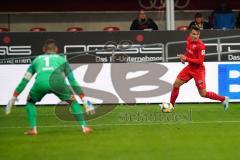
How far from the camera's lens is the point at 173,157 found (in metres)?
10.8

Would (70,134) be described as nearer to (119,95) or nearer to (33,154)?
(33,154)

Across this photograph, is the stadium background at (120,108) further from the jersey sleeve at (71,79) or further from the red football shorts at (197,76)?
the jersey sleeve at (71,79)

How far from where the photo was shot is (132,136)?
1323cm

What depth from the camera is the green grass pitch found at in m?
11.1

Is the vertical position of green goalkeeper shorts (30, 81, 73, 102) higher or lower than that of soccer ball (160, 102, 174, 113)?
higher

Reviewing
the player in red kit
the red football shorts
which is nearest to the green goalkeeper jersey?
the player in red kit

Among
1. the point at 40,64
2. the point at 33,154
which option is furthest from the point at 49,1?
the point at 33,154

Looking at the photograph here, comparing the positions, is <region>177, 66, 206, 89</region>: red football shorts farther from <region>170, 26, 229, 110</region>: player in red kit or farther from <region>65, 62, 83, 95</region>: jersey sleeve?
<region>65, 62, 83, 95</region>: jersey sleeve

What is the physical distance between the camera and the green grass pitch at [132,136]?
11.1m

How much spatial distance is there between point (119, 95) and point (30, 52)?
392cm

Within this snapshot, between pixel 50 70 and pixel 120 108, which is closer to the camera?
pixel 50 70

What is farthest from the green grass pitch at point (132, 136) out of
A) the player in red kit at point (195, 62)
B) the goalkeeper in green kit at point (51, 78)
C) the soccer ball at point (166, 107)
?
the player in red kit at point (195, 62)

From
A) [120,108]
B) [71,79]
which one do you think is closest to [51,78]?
[71,79]

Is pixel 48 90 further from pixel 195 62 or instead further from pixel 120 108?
pixel 120 108
